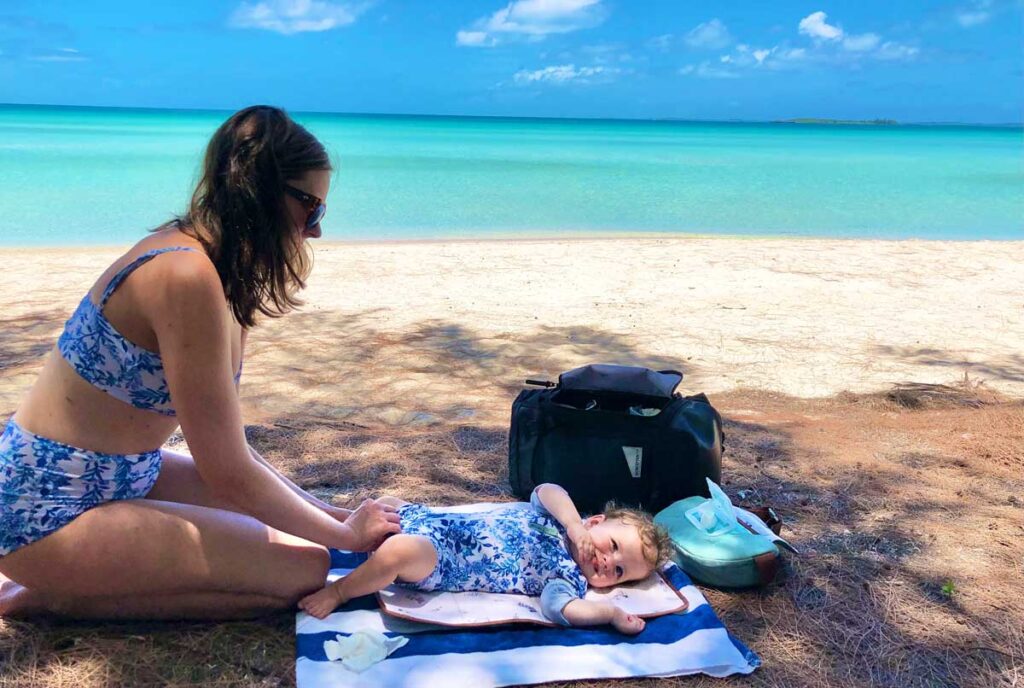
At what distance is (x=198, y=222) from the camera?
2.29m

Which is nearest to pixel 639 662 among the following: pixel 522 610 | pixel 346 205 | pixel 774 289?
pixel 522 610

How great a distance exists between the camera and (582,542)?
3.01 m

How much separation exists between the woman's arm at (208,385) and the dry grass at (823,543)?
1.71ft

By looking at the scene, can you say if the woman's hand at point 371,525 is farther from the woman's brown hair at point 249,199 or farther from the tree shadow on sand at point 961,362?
the tree shadow on sand at point 961,362

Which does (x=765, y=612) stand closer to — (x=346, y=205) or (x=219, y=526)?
(x=219, y=526)

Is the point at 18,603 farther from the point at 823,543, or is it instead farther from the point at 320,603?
the point at 823,543

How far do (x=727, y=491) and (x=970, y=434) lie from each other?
1676mm

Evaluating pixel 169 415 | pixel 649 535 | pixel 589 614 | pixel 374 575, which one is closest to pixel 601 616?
pixel 589 614

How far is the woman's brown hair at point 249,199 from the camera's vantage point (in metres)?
2.26

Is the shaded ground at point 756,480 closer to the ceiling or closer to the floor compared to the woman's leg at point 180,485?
closer to the floor

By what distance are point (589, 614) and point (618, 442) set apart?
904 mm

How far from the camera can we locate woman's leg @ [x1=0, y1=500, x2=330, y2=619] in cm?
242

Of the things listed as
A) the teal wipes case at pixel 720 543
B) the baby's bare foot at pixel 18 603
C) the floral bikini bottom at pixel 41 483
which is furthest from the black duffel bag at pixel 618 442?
the baby's bare foot at pixel 18 603

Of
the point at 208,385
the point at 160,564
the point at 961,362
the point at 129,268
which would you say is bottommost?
the point at 961,362
